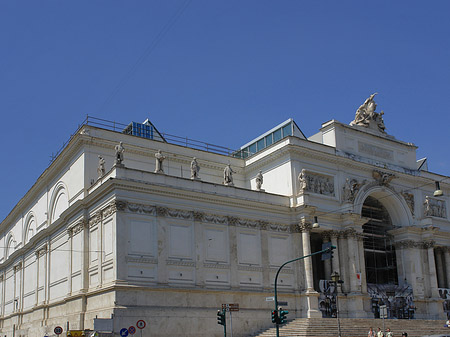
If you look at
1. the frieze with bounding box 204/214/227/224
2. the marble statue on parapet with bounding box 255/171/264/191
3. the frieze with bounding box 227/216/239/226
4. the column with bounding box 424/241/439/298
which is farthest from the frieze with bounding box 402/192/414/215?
the frieze with bounding box 204/214/227/224

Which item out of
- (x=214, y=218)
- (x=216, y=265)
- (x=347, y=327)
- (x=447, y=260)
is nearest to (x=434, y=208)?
(x=447, y=260)

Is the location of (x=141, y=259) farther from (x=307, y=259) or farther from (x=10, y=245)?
(x=10, y=245)

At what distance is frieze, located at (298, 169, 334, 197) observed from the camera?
4253cm

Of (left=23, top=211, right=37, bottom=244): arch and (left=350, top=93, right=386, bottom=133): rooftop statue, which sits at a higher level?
(left=350, top=93, right=386, bottom=133): rooftop statue

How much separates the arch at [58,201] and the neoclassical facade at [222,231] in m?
0.21

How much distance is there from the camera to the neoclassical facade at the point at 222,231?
35.3 meters

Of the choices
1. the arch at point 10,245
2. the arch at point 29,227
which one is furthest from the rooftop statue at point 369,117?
the arch at point 10,245

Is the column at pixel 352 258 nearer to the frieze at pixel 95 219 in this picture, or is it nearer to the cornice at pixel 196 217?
the cornice at pixel 196 217

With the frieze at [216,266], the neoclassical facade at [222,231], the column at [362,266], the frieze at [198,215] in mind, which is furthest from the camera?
the column at [362,266]

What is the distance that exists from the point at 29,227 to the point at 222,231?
23.2 m

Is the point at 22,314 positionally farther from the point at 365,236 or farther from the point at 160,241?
the point at 365,236

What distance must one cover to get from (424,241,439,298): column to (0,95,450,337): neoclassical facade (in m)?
0.12

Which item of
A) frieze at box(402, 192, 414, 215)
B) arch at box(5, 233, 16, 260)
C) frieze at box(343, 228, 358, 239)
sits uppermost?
frieze at box(402, 192, 414, 215)

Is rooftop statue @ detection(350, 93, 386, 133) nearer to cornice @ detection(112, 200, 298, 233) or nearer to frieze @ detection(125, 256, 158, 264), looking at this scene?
cornice @ detection(112, 200, 298, 233)
